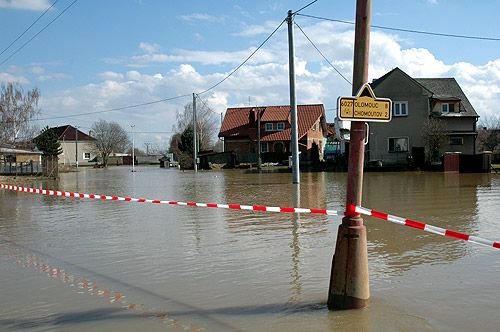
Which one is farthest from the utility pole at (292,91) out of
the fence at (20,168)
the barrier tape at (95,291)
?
the fence at (20,168)

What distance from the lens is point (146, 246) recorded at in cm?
991

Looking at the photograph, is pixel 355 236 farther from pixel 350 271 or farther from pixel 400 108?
pixel 400 108

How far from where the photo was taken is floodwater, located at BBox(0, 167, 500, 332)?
5578 millimetres

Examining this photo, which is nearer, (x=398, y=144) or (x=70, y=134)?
(x=398, y=144)

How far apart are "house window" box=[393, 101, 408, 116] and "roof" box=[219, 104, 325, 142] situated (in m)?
16.1

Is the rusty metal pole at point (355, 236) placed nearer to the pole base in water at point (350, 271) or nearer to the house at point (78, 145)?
the pole base in water at point (350, 271)

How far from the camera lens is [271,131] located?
64500 mm

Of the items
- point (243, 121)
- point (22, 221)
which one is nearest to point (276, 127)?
point (243, 121)

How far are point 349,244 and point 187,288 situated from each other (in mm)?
2307

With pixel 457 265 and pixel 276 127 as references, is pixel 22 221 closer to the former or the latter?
pixel 457 265

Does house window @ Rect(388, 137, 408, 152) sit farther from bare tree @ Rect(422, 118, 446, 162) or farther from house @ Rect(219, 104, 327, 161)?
house @ Rect(219, 104, 327, 161)

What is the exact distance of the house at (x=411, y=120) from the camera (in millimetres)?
45750

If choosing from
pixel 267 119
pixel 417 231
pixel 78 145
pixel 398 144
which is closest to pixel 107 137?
pixel 78 145

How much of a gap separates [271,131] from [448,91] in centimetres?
2206
